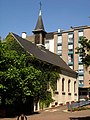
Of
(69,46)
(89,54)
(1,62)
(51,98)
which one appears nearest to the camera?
(89,54)

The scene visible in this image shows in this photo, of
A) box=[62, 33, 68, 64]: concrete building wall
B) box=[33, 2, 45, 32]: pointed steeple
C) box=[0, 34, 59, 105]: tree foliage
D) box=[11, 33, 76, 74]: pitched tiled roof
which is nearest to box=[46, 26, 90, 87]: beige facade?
box=[62, 33, 68, 64]: concrete building wall

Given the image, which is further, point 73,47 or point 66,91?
point 73,47

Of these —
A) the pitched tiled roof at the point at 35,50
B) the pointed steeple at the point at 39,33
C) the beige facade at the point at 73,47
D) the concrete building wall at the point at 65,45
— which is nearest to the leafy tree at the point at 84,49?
the pitched tiled roof at the point at 35,50

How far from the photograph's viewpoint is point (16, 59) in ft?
94.3

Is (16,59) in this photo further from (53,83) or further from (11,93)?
(53,83)

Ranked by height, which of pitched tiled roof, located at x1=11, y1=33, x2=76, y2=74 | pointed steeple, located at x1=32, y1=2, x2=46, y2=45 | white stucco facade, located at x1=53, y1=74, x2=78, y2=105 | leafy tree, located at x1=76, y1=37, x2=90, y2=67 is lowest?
white stucco facade, located at x1=53, y1=74, x2=78, y2=105

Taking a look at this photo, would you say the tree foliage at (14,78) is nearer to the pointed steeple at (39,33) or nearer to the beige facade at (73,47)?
the pointed steeple at (39,33)

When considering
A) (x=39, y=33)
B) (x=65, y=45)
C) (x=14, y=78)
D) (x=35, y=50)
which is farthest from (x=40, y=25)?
(x=65, y=45)

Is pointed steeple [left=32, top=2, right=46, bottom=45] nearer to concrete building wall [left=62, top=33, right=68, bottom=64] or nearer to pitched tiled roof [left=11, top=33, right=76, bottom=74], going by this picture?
pitched tiled roof [left=11, top=33, right=76, bottom=74]

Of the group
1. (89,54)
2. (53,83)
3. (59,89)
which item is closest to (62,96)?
(59,89)

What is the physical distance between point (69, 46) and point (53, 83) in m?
39.8

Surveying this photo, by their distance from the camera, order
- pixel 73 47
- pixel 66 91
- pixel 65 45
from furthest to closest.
A: pixel 65 45, pixel 73 47, pixel 66 91

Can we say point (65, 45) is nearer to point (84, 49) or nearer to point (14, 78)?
point (14, 78)

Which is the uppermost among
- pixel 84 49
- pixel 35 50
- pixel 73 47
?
pixel 73 47
